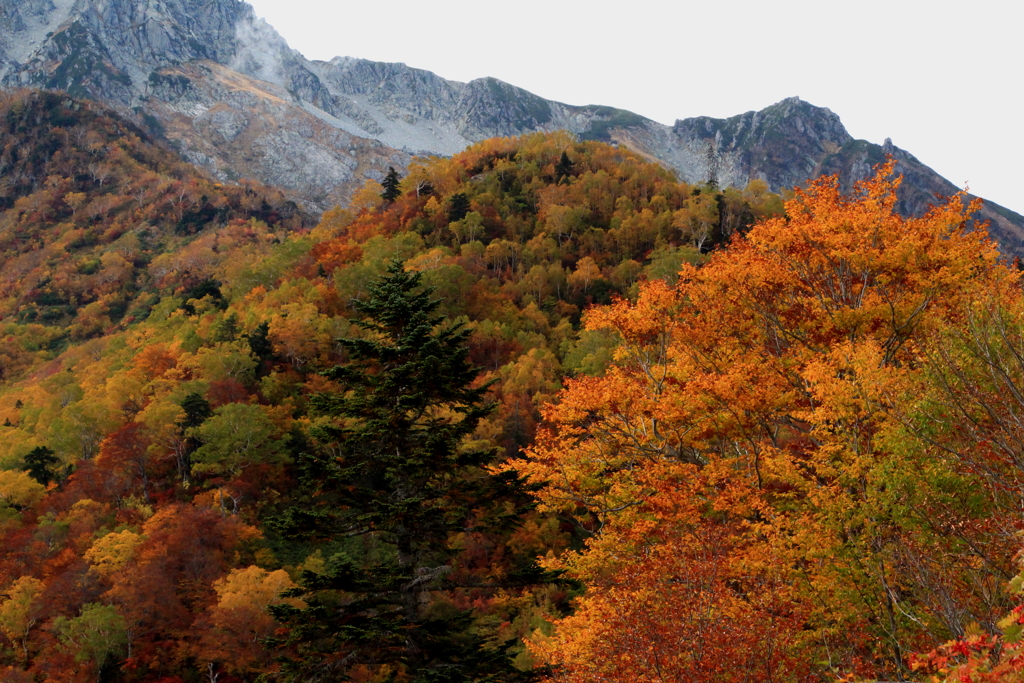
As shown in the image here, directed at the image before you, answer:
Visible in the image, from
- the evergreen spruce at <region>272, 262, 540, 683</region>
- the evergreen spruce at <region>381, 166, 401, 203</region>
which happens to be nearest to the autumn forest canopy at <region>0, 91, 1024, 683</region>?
the evergreen spruce at <region>272, 262, 540, 683</region>

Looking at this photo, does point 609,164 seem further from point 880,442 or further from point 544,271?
point 880,442

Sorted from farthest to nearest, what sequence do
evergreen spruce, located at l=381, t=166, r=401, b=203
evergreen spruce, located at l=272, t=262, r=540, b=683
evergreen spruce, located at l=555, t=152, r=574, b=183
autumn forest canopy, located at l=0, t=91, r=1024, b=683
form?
evergreen spruce, located at l=381, t=166, r=401, b=203, evergreen spruce, located at l=555, t=152, r=574, b=183, evergreen spruce, located at l=272, t=262, r=540, b=683, autumn forest canopy, located at l=0, t=91, r=1024, b=683

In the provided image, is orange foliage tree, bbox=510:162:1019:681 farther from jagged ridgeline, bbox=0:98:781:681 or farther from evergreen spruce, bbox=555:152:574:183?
evergreen spruce, bbox=555:152:574:183

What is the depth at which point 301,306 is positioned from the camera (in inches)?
2245

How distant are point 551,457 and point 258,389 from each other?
41.1 meters

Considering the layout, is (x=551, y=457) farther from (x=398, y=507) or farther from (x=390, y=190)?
(x=390, y=190)

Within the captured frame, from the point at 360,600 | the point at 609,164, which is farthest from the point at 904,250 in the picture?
the point at 609,164

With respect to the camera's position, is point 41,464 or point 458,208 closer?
point 41,464

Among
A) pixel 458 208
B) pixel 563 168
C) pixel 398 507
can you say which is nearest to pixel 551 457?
pixel 398 507

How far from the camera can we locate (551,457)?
61.3 ft

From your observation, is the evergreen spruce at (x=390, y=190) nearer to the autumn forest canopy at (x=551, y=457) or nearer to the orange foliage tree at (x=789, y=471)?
the autumn forest canopy at (x=551, y=457)

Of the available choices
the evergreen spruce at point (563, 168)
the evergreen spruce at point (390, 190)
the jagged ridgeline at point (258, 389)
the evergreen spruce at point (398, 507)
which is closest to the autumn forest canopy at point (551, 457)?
the evergreen spruce at point (398, 507)

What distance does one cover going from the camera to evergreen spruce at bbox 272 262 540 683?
43.4 feet

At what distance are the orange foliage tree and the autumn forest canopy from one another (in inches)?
3.8
